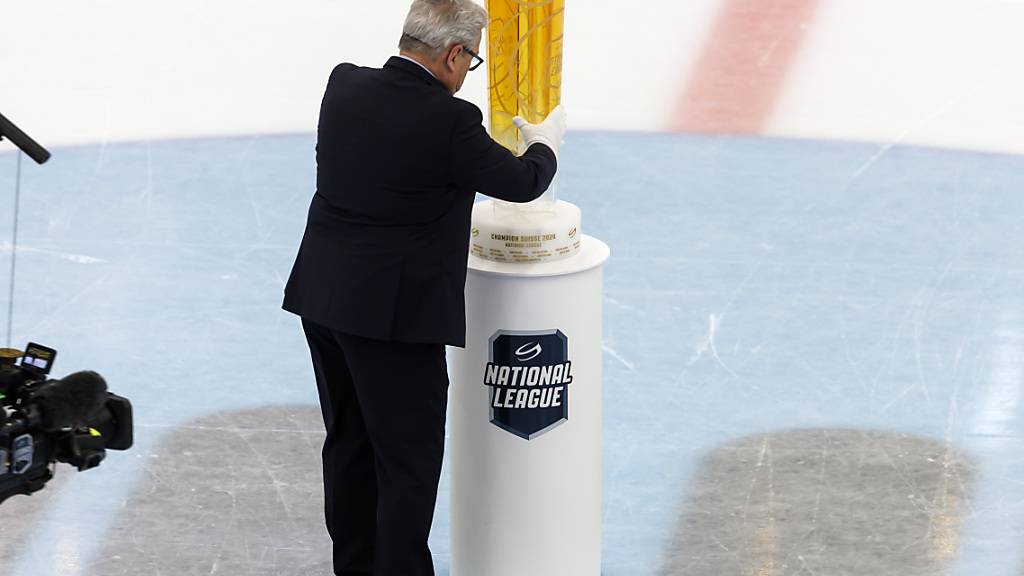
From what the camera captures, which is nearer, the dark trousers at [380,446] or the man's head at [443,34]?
the man's head at [443,34]

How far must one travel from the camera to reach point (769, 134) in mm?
6680

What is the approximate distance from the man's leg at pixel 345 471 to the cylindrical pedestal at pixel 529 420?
0.70 feet

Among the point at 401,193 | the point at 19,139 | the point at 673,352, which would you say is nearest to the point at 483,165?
the point at 401,193

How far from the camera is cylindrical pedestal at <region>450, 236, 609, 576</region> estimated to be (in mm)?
3262

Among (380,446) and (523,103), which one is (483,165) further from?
(380,446)

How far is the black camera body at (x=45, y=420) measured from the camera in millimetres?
2678

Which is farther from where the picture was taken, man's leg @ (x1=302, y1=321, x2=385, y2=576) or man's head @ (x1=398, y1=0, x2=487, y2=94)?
man's leg @ (x1=302, y1=321, x2=385, y2=576)

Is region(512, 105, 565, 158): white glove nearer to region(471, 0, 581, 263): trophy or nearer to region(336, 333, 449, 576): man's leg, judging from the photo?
region(471, 0, 581, 263): trophy

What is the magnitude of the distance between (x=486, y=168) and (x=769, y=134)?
3.83 meters

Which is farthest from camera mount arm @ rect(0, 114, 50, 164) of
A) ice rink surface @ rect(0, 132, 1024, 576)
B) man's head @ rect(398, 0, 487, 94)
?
ice rink surface @ rect(0, 132, 1024, 576)

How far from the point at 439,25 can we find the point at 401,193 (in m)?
0.34

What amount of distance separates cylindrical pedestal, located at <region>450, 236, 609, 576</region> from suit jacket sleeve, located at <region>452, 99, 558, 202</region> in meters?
0.22

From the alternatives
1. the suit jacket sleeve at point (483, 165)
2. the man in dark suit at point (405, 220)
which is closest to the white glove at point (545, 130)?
the man in dark suit at point (405, 220)

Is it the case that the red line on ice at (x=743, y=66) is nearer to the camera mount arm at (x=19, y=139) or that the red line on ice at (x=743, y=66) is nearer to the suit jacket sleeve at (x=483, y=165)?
the suit jacket sleeve at (x=483, y=165)
